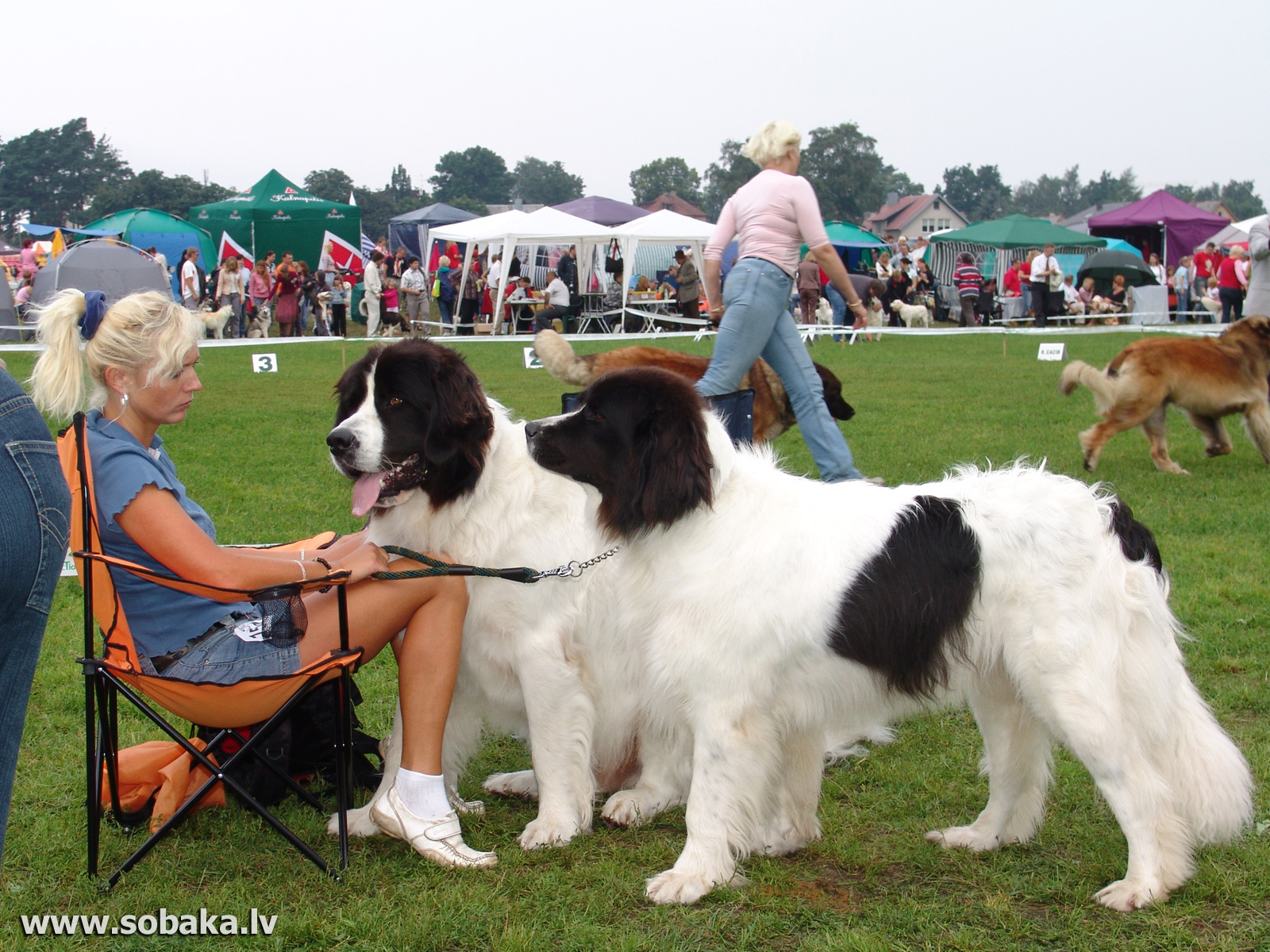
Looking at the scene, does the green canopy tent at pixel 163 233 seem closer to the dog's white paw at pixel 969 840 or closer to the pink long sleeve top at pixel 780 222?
the pink long sleeve top at pixel 780 222

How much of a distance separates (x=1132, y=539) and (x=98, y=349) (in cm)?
281

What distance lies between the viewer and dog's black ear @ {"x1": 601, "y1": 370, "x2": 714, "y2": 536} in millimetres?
2816

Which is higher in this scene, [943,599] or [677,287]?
[677,287]

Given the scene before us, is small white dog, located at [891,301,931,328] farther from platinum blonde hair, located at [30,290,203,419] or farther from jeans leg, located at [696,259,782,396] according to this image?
platinum blonde hair, located at [30,290,203,419]

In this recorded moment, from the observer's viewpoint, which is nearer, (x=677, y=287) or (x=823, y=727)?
(x=823, y=727)

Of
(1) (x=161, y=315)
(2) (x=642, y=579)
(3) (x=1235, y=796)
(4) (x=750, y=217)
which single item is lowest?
(3) (x=1235, y=796)

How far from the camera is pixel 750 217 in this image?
637 centimetres

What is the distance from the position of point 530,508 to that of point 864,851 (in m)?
1.43

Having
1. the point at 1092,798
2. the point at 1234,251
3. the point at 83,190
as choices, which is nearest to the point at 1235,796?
the point at 1092,798

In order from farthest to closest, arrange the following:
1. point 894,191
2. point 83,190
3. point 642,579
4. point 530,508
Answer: point 894,191 < point 83,190 < point 530,508 < point 642,579

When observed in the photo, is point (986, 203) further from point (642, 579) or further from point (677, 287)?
point (642, 579)

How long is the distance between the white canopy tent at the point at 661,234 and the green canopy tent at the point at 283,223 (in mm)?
9204

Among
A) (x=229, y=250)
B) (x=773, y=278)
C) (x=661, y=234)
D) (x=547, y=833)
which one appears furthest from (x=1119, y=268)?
(x=547, y=833)

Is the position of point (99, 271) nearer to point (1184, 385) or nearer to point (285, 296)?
point (285, 296)
